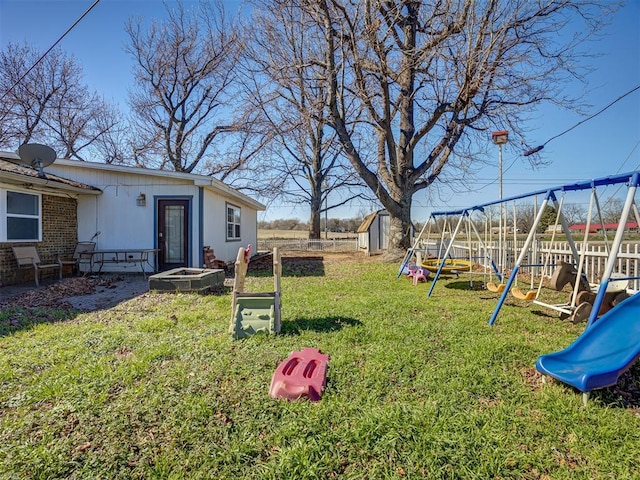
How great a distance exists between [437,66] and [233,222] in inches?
363

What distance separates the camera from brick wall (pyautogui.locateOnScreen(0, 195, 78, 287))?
7691 mm

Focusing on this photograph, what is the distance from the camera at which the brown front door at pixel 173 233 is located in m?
9.73

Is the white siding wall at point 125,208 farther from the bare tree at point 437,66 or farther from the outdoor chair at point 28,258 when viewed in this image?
the bare tree at point 437,66

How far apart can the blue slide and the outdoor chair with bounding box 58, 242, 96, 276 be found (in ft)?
34.5

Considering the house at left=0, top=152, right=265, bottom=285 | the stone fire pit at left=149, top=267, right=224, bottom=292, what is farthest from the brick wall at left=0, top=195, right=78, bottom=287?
the stone fire pit at left=149, top=267, right=224, bottom=292

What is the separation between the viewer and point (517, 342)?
12.3 feet

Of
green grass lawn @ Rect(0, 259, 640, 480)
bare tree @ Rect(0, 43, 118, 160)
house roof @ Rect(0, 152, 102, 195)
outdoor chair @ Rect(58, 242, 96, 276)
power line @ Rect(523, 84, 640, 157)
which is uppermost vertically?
bare tree @ Rect(0, 43, 118, 160)

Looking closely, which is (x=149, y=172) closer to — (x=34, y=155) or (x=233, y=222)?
(x=34, y=155)

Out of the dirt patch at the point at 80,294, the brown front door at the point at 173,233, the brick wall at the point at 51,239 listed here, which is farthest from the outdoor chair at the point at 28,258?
the brown front door at the point at 173,233

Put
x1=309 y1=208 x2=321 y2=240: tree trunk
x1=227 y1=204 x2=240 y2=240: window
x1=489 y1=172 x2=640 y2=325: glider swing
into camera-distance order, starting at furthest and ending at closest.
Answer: x1=309 y1=208 x2=321 y2=240: tree trunk
x1=227 y1=204 x2=240 y2=240: window
x1=489 y1=172 x2=640 y2=325: glider swing

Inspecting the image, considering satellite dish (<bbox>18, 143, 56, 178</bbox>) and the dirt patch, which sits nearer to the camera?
the dirt patch

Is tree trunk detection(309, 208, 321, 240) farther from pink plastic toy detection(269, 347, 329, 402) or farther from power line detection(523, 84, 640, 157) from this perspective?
pink plastic toy detection(269, 347, 329, 402)

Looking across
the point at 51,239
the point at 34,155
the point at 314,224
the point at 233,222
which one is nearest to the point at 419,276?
the point at 233,222

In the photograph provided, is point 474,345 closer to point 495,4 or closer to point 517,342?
point 517,342
